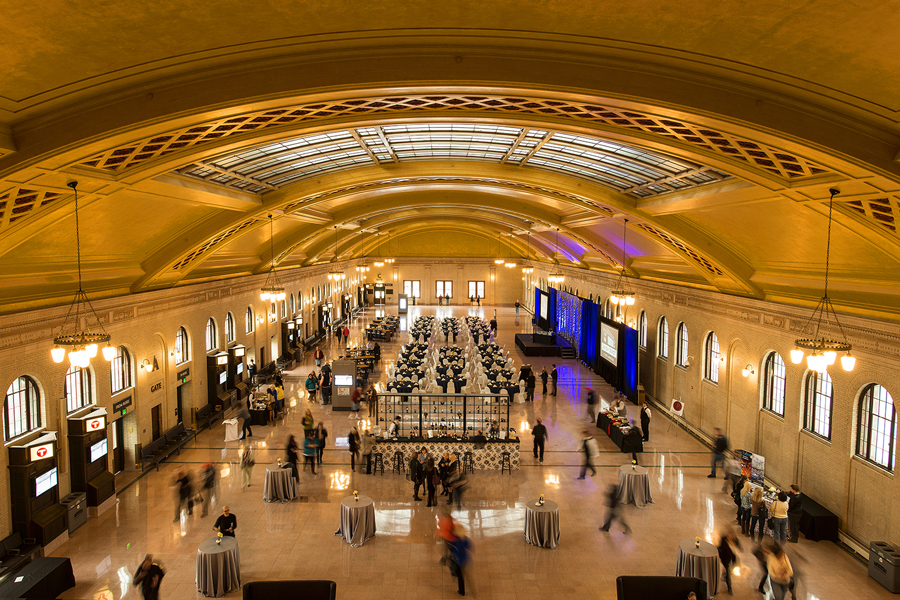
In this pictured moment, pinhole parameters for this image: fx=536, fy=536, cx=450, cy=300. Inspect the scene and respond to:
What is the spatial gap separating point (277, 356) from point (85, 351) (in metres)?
20.1

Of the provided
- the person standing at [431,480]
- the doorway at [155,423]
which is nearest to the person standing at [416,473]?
the person standing at [431,480]

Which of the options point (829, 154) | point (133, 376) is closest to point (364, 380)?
point (133, 376)

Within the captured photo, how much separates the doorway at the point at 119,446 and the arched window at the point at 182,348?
10.4 ft

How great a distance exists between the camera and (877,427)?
10.4 meters

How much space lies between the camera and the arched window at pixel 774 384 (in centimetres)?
1360

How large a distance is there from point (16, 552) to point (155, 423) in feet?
19.8

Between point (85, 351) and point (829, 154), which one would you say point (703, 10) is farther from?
point (85, 351)

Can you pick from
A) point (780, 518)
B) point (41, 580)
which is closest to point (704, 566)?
point (780, 518)

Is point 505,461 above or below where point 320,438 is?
below

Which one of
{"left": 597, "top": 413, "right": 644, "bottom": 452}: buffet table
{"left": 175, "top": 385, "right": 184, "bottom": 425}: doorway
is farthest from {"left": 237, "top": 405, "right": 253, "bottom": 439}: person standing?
{"left": 597, "top": 413, "right": 644, "bottom": 452}: buffet table

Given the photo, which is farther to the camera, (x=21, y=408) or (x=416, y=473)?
(x=416, y=473)

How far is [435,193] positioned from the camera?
21.9 m

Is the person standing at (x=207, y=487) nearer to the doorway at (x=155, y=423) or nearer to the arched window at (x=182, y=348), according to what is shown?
the doorway at (x=155, y=423)

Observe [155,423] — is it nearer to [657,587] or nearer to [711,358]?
[657,587]
